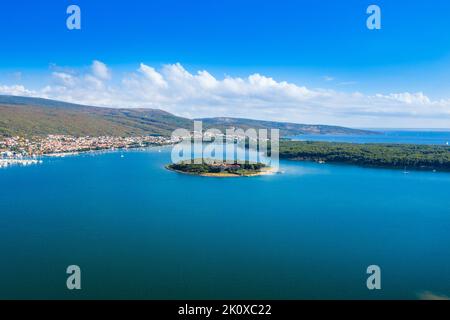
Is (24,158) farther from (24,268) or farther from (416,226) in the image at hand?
(416,226)

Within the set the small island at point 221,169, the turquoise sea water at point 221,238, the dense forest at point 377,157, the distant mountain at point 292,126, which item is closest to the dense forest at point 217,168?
the small island at point 221,169

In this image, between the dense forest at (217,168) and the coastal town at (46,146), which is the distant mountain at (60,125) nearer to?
the coastal town at (46,146)

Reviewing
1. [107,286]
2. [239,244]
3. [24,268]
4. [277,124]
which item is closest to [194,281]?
[107,286]

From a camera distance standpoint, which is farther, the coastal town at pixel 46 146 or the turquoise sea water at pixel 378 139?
the turquoise sea water at pixel 378 139

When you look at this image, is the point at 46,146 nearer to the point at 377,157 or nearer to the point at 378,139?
the point at 377,157

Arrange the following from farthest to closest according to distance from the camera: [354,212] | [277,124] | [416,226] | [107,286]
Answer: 1. [277,124]
2. [354,212]
3. [416,226]
4. [107,286]

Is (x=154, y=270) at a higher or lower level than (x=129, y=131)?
lower

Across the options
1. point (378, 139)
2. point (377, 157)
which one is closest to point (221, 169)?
point (377, 157)
